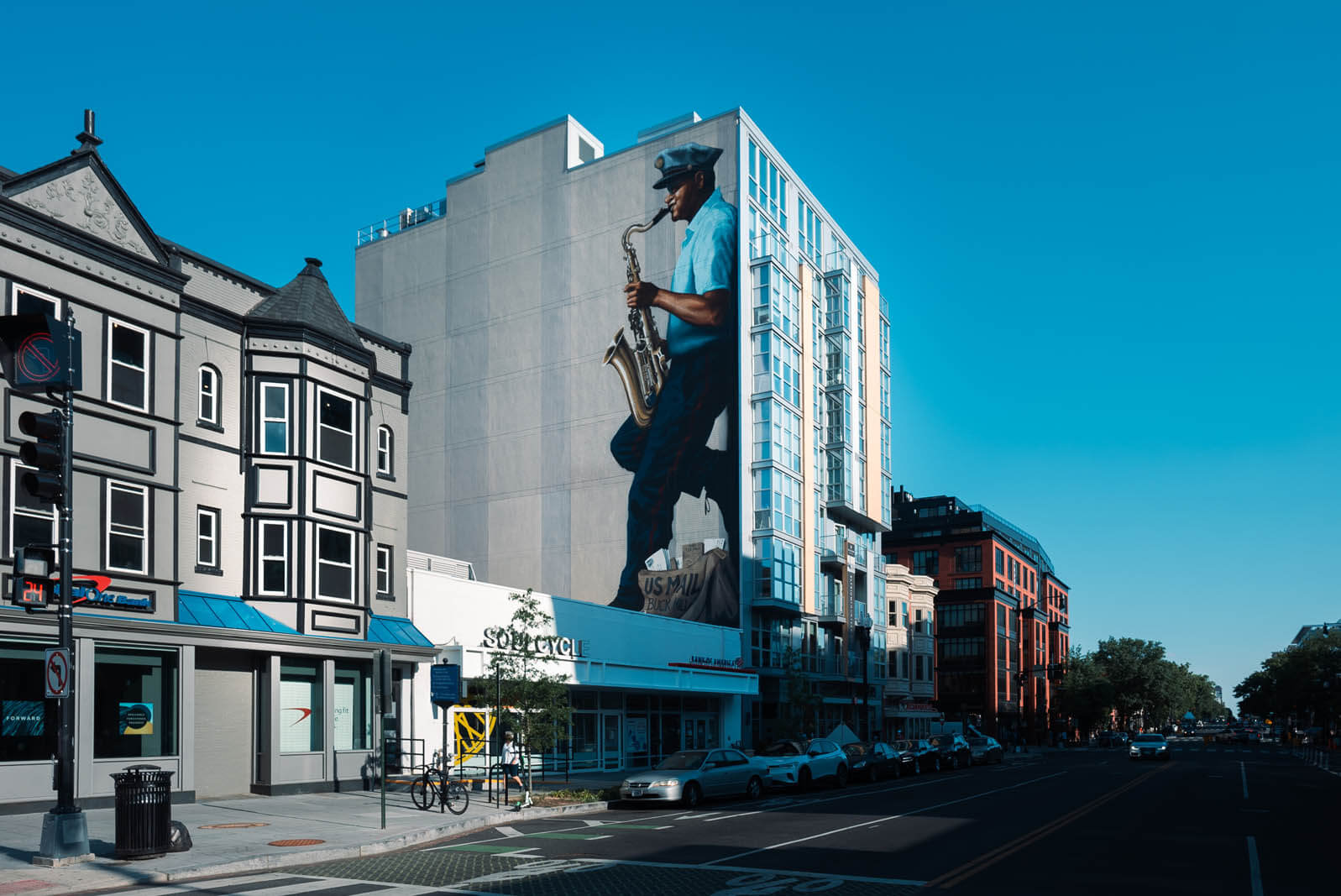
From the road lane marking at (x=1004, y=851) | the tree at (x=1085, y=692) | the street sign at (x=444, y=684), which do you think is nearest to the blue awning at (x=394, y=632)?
the street sign at (x=444, y=684)

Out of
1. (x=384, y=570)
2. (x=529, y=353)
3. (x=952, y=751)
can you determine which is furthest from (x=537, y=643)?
(x=529, y=353)

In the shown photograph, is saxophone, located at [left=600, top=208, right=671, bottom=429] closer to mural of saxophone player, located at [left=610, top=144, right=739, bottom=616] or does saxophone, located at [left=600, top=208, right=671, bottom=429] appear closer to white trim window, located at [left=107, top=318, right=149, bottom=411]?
mural of saxophone player, located at [left=610, top=144, right=739, bottom=616]

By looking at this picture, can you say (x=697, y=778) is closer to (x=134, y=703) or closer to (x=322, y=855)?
(x=322, y=855)

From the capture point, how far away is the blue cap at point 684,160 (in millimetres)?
58844

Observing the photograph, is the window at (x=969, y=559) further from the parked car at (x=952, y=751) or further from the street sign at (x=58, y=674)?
the street sign at (x=58, y=674)

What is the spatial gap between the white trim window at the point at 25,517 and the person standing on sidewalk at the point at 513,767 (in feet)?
35.1

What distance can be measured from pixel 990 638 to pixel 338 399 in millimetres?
84608

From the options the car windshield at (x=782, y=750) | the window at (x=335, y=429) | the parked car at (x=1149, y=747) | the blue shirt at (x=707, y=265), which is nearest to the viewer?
the window at (x=335, y=429)

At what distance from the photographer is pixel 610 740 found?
4194 cm

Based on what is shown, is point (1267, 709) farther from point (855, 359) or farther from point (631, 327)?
point (631, 327)

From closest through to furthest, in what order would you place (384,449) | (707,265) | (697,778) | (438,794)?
(438,794) → (697,778) → (384,449) → (707,265)

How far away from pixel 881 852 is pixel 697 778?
34.9 feet

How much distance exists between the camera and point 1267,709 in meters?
156

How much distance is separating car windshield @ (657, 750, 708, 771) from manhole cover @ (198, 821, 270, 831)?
9.89m
